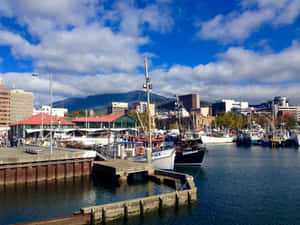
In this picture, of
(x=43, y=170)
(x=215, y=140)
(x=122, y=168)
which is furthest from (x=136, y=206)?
(x=215, y=140)

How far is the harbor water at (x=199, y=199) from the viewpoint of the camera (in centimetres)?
2058

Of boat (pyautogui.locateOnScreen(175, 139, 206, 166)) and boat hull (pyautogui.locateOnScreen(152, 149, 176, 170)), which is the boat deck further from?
boat (pyautogui.locateOnScreen(175, 139, 206, 166))

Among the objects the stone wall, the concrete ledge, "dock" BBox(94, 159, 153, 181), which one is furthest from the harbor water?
"dock" BBox(94, 159, 153, 181)

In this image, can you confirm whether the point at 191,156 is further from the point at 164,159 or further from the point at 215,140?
the point at 215,140

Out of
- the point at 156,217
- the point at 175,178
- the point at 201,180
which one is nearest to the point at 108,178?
the point at 175,178

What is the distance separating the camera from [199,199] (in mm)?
25594

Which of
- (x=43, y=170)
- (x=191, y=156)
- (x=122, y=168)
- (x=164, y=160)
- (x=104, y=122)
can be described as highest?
(x=104, y=122)

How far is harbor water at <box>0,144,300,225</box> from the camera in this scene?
20583mm

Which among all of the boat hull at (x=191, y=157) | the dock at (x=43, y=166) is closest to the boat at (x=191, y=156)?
the boat hull at (x=191, y=157)

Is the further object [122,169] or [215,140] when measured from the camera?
[215,140]

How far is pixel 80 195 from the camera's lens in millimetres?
27062

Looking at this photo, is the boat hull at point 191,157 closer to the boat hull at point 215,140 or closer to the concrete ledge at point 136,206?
the concrete ledge at point 136,206

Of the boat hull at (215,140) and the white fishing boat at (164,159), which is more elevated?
the white fishing boat at (164,159)

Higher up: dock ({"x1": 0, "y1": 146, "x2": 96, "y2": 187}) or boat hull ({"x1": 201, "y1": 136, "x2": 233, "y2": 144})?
dock ({"x1": 0, "y1": 146, "x2": 96, "y2": 187})
